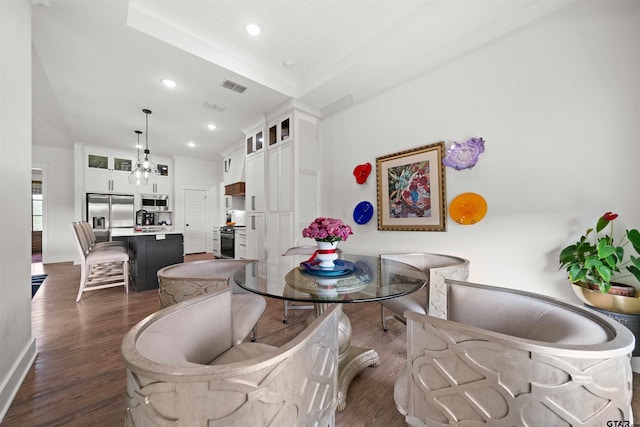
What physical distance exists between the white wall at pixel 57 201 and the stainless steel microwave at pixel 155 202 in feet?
4.50

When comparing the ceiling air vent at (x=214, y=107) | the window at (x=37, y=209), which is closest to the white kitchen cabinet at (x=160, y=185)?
the ceiling air vent at (x=214, y=107)

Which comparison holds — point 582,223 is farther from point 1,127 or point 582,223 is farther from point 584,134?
point 1,127

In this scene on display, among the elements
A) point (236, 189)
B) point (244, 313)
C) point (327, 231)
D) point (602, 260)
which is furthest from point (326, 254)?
point (236, 189)

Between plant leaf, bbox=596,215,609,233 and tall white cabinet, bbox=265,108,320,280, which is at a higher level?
tall white cabinet, bbox=265,108,320,280

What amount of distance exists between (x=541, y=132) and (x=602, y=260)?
112 cm

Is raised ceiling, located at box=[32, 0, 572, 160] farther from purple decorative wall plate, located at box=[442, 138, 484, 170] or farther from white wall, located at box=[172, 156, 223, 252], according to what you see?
white wall, located at box=[172, 156, 223, 252]

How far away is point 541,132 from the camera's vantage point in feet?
6.59

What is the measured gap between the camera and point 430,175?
2682 millimetres

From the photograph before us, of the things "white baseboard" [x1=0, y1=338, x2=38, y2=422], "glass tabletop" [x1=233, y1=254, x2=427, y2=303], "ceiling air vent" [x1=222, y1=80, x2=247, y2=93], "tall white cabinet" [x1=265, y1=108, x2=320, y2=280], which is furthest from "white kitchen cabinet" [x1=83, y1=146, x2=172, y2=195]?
"glass tabletop" [x1=233, y1=254, x2=427, y2=303]

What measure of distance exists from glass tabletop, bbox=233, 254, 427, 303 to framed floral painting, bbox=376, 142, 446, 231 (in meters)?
1.10

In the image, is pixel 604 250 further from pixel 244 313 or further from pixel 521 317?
pixel 244 313

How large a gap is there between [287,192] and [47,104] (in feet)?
13.4

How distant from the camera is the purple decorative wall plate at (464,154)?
2336 mm

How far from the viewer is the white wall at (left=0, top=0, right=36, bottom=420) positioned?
4.52 ft
